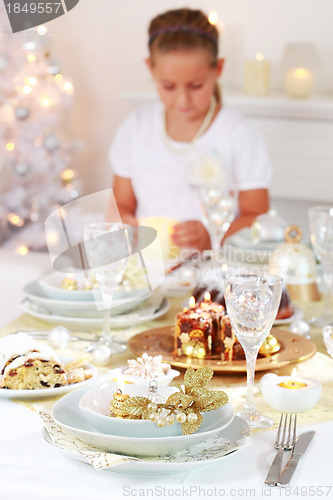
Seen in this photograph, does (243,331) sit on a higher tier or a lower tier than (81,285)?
higher

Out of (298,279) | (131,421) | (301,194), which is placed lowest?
(301,194)

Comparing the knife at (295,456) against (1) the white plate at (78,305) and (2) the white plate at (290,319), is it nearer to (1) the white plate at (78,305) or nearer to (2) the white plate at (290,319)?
(2) the white plate at (290,319)

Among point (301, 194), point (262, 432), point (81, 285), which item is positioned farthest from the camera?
point (301, 194)

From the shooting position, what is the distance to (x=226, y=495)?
2.78 ft

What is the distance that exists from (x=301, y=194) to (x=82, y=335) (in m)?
2.49

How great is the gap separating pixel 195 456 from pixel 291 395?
7.9 inches

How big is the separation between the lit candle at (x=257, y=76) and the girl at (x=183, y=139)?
0.92 metres

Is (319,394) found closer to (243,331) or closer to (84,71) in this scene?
(243,331)

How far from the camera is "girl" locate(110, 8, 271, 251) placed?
249cm

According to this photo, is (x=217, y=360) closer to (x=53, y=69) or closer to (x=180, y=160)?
(x=180, y=160)

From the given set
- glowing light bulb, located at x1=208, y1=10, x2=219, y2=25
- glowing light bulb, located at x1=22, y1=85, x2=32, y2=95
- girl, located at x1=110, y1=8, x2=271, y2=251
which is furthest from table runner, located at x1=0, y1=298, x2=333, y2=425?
glowing light bulb, located at x1=208, y1=10, x2=219, y2=25

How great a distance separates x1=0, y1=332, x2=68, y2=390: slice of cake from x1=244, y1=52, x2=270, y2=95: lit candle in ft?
8.85

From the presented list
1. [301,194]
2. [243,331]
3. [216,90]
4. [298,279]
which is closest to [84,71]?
[301,194]

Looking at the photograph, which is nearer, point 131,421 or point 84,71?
point 131,421
